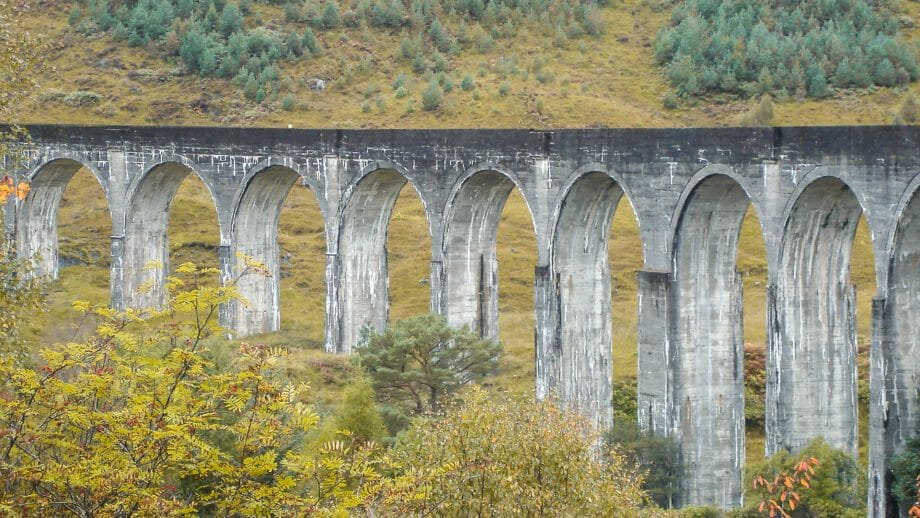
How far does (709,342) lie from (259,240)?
21641 mm

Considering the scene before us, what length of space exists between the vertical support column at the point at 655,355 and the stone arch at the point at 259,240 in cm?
1818

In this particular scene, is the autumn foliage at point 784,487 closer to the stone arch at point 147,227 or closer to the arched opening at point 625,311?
the arched opening at point 625,311

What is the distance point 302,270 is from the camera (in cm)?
6338

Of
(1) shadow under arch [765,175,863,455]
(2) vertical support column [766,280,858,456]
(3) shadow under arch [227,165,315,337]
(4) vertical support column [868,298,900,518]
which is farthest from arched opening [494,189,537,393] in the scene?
(4) vertical support column [868,298,900,518]

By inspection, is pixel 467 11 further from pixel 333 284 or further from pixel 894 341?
pixel 894 341

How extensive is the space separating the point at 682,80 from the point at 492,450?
210ft

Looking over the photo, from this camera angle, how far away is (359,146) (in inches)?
1858

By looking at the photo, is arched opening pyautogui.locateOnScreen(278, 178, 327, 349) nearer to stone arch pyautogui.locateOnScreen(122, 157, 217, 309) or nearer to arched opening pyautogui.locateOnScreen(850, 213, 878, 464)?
stone arch pyautogui.locateOnScreen(122, 157, 217, 309)

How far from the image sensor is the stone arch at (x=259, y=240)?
51.1 meters

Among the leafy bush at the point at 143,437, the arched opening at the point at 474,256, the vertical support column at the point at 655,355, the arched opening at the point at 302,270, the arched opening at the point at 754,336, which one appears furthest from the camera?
the arched opening at the point at 302,270

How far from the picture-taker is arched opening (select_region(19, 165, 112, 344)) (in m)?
54.6

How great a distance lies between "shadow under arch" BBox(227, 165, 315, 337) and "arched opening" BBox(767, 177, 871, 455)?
2265 centimetres

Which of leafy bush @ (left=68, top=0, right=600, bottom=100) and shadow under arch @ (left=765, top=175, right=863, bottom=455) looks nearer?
shadow under arch @ (left=765, top=175, right=863, bottom=455)

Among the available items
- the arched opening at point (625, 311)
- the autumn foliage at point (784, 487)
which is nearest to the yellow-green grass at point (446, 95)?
the arched opening at point (625, 311)
